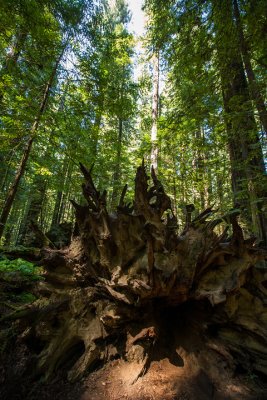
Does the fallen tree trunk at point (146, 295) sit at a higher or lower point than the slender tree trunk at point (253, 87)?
lower

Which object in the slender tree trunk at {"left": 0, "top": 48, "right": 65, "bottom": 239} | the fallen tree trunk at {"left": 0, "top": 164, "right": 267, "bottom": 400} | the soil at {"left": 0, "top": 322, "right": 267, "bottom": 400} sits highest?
the slender tree trunk at {"left": 0, "top": 48, "right": 65, "bottom": 239}

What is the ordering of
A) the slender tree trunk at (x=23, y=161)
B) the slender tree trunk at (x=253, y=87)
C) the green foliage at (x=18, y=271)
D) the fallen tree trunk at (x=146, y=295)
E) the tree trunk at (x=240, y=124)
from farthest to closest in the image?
the slender tree trunk at (x=23, y=161)
the green foliage at (x=18, y=271)
the tree trunk at (x=240, y=124)
the slender tree trunk at (x=253, y=87)
the fallen tree trunk at (x=146, y=295)

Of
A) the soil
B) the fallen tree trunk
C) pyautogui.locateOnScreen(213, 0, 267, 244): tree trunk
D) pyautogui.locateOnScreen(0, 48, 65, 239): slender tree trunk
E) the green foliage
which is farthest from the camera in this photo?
pyautogui.locateOnScreen(0, 48, 65, 239): slender tree trunk

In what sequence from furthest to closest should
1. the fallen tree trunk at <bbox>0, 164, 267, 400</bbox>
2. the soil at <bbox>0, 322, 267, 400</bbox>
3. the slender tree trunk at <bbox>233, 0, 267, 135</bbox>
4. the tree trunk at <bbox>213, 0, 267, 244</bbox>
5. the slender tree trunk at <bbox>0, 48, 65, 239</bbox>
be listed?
the slender tree trunk at <bbox>0, 48, 65, 239</bbox>, the tree trunk at <bbox>213, 0, 267, 244</bbox>, the slender tree trunk at <bbox>233, 0, 267, 135</bbox>, the fallen tree trunk at <bbox>0, 164, 267, 400</bbox>, the soil at <bbox>0, 322, 267, 400</bbox>

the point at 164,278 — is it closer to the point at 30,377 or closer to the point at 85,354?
the point at 85,354

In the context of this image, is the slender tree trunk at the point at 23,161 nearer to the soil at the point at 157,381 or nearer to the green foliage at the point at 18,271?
the green foliage at the point at 18,271

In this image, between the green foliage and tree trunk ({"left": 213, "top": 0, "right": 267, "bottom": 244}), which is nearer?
tree trunk ({"left": 213, "top": 0, "right": 267, "bottom": 244})

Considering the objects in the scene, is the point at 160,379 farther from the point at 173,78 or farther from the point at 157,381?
the point at 173,78

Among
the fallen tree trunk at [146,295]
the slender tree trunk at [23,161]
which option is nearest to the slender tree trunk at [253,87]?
the fallen tree trunk at [146,295]

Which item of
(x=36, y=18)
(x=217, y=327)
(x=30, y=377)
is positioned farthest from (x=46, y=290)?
(x=36, y=18)

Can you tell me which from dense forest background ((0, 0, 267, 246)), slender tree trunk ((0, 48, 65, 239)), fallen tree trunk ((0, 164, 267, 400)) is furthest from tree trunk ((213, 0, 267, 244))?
slender tree trunk ((0, 48, 65, 239))

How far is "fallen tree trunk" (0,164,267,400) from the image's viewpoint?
320 cm

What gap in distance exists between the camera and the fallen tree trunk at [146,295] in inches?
126

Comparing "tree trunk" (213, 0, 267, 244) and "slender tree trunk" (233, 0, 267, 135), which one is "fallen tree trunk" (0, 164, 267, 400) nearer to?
"tree trunk" (213, 0, 267, 244)
